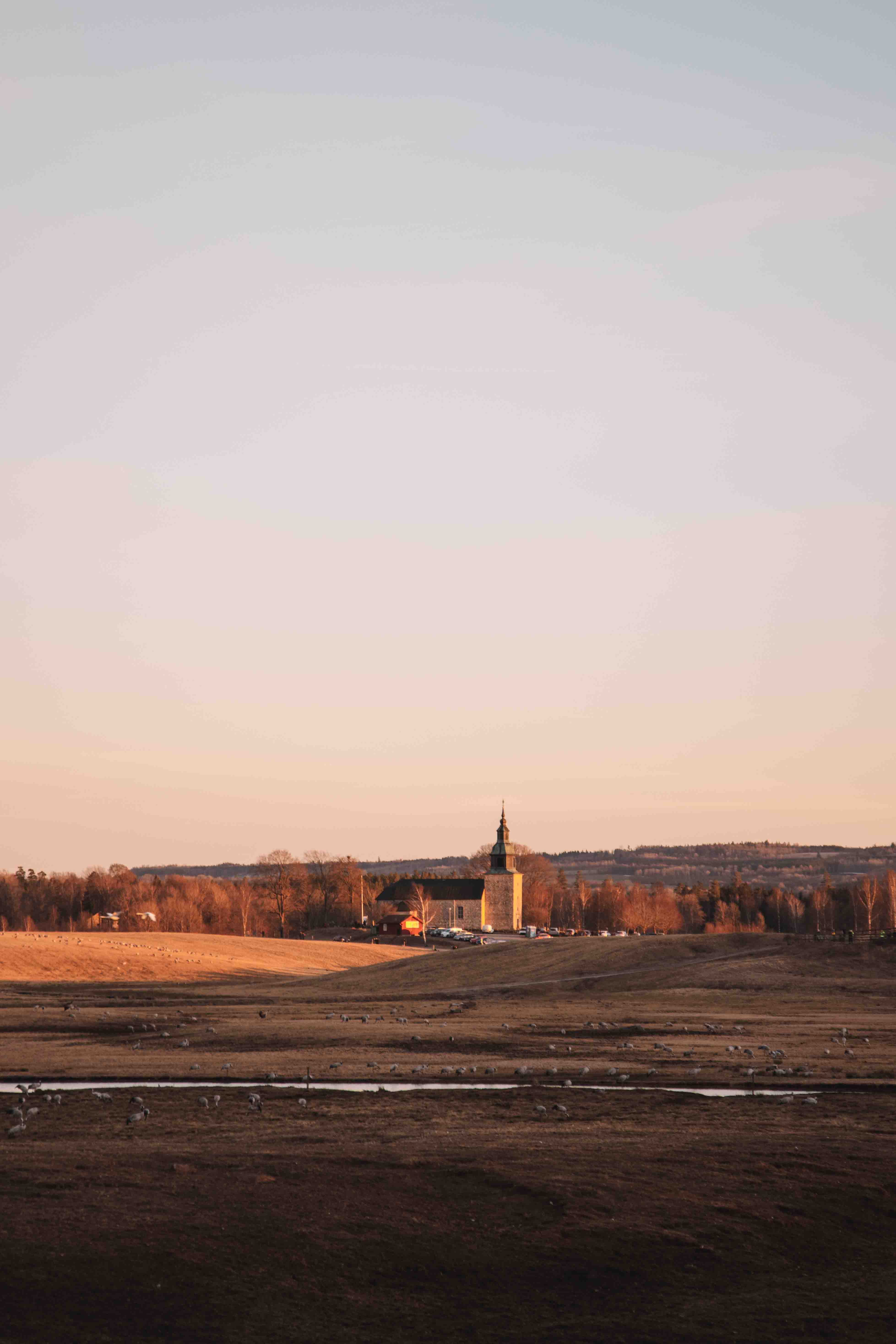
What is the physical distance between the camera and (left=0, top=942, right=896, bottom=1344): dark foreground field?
62.1 ft

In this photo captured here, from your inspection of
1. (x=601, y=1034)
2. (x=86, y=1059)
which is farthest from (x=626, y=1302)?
(x=601, y=1034)

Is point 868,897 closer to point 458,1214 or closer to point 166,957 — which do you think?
point 166,957

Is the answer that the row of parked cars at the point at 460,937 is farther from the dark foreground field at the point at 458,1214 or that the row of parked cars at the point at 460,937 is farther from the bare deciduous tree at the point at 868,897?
the dark foreground field at the point at 458,1214

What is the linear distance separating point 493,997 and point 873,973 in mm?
25799

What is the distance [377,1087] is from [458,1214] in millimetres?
18873

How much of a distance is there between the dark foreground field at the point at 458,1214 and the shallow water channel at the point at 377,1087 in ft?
2.29

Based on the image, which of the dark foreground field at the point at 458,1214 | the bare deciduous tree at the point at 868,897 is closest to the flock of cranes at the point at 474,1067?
the dark foreground field at the point at 458,1214

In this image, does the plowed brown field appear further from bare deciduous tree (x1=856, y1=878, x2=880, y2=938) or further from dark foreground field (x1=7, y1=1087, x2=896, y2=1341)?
dark foreground field (x1=7, y1=1087, x2=896, y2=1341)

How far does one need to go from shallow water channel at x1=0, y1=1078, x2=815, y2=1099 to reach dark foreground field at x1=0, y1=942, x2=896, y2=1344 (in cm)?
70

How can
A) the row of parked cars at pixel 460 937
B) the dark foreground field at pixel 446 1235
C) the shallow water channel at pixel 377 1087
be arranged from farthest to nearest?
the row of parked cars at pixel 460 937 < the shallow water channel at pixel 377 1087 < the dark foreground field at pixel 446 1235

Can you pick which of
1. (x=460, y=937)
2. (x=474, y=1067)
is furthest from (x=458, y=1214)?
(x=460, y=937)

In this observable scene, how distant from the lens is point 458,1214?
23.3 m

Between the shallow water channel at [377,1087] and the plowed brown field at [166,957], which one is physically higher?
the shallow water channel at [377,1087]

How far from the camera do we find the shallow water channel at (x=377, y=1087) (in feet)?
131
